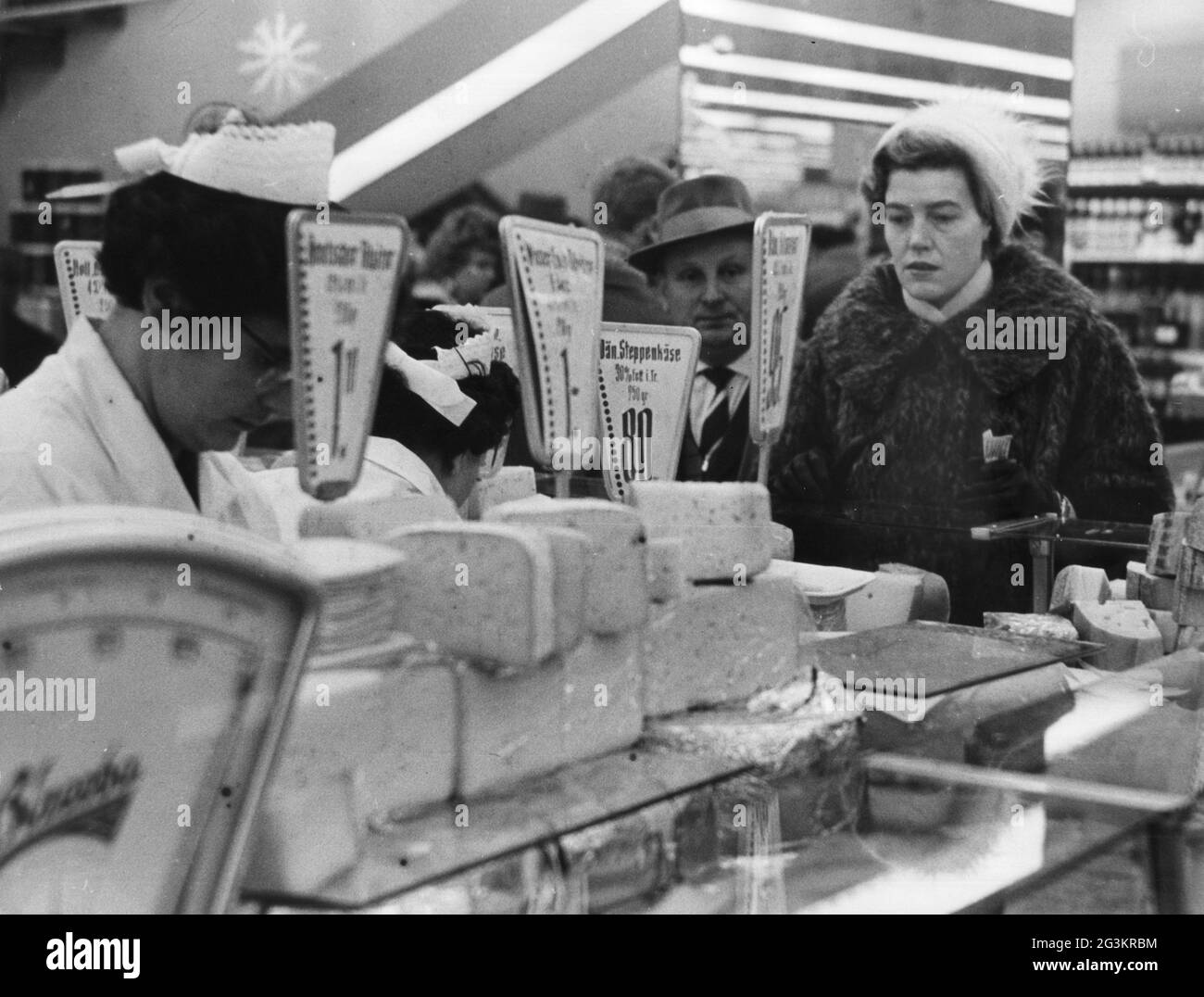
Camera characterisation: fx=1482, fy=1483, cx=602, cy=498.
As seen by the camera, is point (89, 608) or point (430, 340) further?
point (430, 340)

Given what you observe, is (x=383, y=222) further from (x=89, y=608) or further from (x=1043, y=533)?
(x=1043, y=533)

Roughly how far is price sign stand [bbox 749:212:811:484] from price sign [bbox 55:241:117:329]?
0.69 meters

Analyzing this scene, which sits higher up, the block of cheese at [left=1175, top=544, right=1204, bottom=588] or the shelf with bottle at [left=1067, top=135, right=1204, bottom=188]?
the shelf with bottle at [left=1067, top=135, right=1204, bottom=188]

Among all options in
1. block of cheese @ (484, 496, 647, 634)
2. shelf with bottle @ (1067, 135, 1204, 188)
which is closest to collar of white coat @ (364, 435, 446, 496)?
block of cheese @ (484, 496, 647, 634)

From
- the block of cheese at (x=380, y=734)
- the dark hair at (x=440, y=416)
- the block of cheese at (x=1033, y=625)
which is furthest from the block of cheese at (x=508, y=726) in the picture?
the block of cheese at (x=1033, y=625)

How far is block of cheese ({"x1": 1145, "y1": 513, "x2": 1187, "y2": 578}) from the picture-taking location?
76.1 inches

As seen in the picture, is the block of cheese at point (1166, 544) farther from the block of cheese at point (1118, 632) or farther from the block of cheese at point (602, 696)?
the block of cheese at point (602, 696)

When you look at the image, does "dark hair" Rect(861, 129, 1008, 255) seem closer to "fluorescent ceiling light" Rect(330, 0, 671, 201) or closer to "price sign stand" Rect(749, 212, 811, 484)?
"fluorescent ceiling light" Rect(330, 0, 671, 201)

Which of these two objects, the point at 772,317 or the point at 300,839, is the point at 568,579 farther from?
the point at 772,317

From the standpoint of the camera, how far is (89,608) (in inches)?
34.5

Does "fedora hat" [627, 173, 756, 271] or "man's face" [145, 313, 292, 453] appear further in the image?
"fedora hat" [627, 173, 756, 271]

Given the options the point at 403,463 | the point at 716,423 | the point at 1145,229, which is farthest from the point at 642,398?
the point at 1145,229
